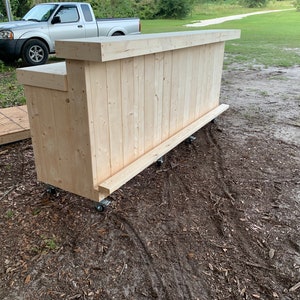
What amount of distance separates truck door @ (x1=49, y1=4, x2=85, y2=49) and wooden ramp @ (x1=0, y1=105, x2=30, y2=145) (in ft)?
15.3

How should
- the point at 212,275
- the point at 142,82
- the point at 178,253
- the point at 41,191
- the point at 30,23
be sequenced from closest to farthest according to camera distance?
the point at 212,275
the point at 178,253
the point at 142,82
the point at 41,191
the point at 30,23

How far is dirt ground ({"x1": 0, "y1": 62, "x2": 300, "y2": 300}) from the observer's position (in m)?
2.07

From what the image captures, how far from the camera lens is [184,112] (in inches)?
150

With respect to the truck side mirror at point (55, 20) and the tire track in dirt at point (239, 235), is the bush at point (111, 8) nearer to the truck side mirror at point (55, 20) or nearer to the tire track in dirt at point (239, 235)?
the truck side mirror at point (55, 20)

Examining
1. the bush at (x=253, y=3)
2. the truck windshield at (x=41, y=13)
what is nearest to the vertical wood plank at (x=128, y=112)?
the truck windshield at (x=41, y=13)

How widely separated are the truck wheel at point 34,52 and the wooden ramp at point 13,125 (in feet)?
13.2

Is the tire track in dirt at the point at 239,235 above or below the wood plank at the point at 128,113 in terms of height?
below

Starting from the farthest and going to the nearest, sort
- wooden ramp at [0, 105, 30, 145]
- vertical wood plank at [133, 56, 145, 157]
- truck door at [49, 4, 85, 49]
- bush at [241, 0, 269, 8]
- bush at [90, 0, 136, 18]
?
1. bush at [241, 0, 269, 8]
2. bush at [90, 0, 136, 18]
3. truck door at [49, 4, 85, 49]
4. wooden ramp at [0, 105, 30, 145]
5. vertical wood plank at [133, 56, 145, 157]

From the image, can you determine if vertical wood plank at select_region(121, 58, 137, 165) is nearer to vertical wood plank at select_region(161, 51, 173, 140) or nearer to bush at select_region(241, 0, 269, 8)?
vertical wood plank at select_region(161, 51, 173, 140)

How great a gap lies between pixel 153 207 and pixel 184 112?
4.53 feet

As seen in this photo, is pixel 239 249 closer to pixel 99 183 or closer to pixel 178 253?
pixel 178 253

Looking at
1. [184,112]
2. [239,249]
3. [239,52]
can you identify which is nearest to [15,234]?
[239,249]

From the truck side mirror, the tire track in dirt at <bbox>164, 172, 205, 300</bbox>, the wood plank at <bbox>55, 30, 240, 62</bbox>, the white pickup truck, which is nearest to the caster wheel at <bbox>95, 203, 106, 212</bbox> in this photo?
the tire track in dirt at <bbox>164, 172, 205, 300</bbox>

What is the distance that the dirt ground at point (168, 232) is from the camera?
207 cm
